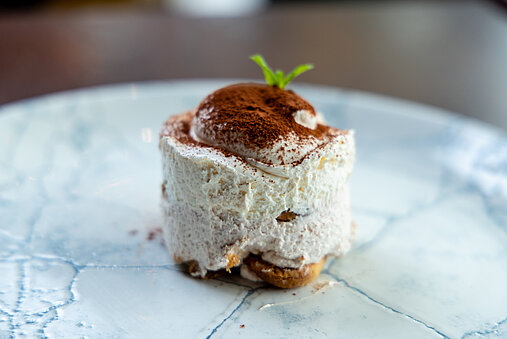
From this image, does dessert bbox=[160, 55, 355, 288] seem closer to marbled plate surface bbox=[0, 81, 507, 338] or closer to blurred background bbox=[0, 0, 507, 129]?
marbled plate surface bbox=[0, 81, 507, 338]

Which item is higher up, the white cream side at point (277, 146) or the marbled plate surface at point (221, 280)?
the white cream side at point (277, 146)

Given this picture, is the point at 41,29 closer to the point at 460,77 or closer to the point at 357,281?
the point at 460,77

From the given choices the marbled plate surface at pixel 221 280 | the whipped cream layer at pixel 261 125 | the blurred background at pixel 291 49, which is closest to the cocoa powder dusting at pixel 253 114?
the whipped cream layer at pixel 261 125

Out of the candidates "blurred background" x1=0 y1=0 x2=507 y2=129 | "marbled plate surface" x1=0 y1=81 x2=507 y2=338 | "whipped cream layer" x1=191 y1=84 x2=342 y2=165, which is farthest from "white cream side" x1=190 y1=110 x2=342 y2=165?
"blurred background" x1=0 y1=0 x2=507 y2=129

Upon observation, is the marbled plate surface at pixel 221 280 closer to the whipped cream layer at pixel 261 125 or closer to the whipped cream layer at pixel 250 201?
the whipped cream layer at pixel 250 201

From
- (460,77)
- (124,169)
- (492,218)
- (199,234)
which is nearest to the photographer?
(199,234)

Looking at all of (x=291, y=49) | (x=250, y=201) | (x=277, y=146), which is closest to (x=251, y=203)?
(x=250, y=201)

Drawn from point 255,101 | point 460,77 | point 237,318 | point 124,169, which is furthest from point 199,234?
point 460,77
